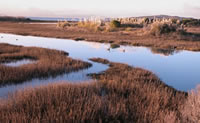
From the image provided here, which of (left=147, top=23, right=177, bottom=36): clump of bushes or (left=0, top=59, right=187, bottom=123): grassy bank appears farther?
(left=147, top=23, right=177, bottom=36): clump of bushes

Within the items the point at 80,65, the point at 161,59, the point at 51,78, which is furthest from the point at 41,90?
the point at 161,59

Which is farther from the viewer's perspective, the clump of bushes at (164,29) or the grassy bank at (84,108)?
the clump of bushes at (164,29)

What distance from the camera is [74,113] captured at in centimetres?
502

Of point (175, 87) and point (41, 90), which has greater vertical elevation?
point (41, 90)

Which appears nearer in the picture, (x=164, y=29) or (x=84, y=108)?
(x=84, y=108)

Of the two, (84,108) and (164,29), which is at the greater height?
(164,29)

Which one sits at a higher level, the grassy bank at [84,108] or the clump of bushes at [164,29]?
the clump of bushes at [164,29]

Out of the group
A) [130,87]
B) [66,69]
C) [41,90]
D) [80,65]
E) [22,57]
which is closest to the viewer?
[41,90]

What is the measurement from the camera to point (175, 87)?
33.1ft

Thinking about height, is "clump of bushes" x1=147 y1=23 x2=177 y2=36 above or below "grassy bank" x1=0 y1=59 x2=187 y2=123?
above

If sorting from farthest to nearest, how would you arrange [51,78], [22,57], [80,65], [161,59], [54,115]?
1. [161,59]
2. [22,57]
3. [80,65]
4. [51,78]
5. [54,115]

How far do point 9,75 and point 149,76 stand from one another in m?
7.01

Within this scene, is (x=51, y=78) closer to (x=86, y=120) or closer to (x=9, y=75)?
(x=9, y=75)

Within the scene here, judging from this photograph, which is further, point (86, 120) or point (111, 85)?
point (111, 85)
